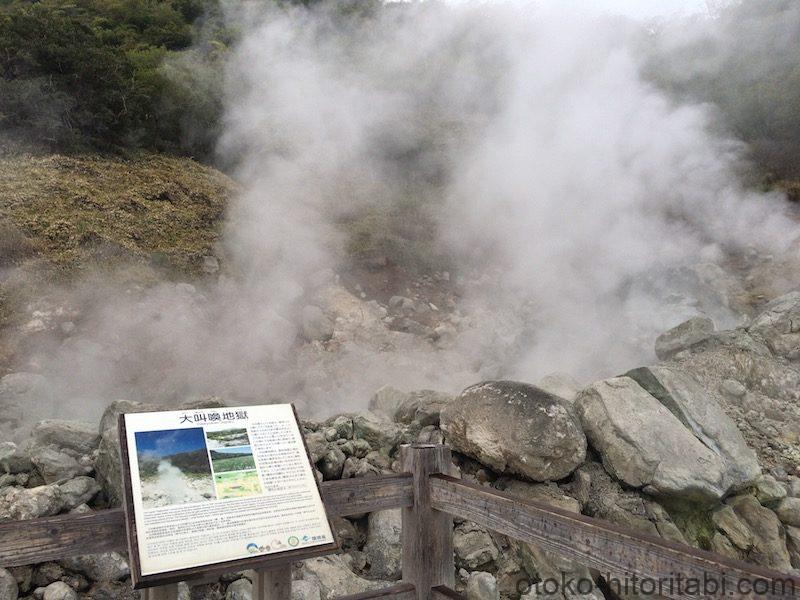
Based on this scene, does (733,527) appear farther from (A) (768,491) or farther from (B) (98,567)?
(B) (98,567)

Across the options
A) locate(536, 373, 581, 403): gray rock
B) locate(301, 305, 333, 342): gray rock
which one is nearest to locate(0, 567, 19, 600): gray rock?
locate(536, 373, 581, 403): gray rock

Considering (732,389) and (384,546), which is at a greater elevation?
(732,389)

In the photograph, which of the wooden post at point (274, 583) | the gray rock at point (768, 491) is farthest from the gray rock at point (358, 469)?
the gray rock at point (768, 491)

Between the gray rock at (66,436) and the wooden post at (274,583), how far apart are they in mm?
2728

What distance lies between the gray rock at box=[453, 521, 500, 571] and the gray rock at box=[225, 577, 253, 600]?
1362 millimetres

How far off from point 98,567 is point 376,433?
2.20 meters

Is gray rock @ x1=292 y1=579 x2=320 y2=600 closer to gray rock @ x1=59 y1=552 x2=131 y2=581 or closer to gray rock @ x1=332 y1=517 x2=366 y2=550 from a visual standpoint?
gray rock @ x1=332 y1=517 x2=366 y2=550

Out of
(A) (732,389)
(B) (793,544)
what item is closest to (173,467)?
(B) (793,544)

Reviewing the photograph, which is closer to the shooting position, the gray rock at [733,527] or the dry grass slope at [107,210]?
the gray rock at [733,527]

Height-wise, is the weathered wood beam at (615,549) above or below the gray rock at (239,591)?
below

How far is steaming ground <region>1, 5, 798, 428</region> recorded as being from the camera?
7.69 metres

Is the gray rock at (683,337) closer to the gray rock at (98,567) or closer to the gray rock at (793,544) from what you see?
the gray rock at (793,544)

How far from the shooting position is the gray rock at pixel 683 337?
680cm

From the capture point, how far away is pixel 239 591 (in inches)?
135
